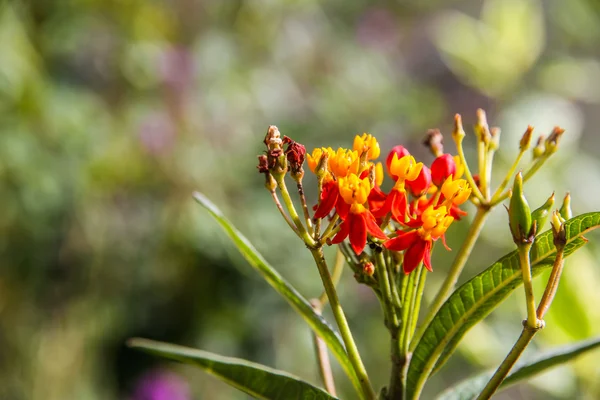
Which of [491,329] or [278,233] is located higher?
[278,233]

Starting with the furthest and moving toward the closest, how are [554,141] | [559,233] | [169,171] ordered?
[169,171] → [554,141] → [559,233]

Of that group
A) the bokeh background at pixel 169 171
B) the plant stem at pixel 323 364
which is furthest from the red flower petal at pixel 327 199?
the bokeh background at pixel 169 171

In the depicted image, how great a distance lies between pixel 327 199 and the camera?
0.42 m

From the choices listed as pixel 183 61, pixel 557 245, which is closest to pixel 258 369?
pixel 557 245

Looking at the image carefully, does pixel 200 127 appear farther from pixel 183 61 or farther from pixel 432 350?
pixel 432 350

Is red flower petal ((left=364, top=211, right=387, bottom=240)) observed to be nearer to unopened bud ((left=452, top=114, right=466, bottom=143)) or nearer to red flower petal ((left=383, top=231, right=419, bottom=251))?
red flower petal ((left=383, top=231, right=419, bottom=251))

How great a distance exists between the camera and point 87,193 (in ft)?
5.73

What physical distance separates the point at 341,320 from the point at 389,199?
8 centimetres

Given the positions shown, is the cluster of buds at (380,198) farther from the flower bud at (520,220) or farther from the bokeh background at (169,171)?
the bokeh background at (169,171)

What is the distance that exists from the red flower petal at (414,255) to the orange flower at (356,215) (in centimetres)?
2

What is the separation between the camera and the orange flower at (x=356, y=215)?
0.40 metres

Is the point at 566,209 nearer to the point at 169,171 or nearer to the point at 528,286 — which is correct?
the point at 528,286

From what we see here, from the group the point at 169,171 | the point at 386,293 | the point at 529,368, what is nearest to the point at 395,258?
the point at 386,293

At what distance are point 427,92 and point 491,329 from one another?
133cm
